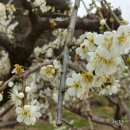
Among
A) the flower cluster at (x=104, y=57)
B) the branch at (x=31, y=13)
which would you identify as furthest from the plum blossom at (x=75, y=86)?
the branch at (x=31, y=13)

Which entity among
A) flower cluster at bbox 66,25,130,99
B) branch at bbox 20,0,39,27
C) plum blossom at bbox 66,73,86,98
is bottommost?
plum blossom at bbox 66,73,86,98

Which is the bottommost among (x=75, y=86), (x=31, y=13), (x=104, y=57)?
(x=75, y=86)

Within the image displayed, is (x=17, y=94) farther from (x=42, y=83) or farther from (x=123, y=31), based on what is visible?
(x=42, y=83)

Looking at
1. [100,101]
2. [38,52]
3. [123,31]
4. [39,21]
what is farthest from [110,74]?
[100,101]

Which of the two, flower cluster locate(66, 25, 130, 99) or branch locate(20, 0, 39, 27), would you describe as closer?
flower cluster locate(66, 25, 130, 99)

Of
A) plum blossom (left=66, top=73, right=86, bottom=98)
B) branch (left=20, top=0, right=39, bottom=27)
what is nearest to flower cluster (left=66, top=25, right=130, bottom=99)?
plum blossom (left=66, top=73, right=86, bottom=98)

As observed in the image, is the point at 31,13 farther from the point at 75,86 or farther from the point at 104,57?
the point at 104,57

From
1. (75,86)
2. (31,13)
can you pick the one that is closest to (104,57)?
(75,86)

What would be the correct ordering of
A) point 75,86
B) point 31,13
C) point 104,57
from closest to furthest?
point 104,57, point 75,86, point 31,13

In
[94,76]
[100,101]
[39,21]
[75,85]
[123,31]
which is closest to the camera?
[123,31]

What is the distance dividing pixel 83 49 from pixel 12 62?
250 centimetres

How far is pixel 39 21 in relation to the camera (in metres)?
4.31

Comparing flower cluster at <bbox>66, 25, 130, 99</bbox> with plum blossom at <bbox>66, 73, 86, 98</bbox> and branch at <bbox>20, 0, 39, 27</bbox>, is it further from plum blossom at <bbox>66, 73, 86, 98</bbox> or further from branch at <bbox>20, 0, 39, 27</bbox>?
branch at <bbox>20, 0, 39, 27</bbox>

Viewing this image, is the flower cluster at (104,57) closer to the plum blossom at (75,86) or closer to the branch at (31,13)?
the plum blossom at (75,86)
